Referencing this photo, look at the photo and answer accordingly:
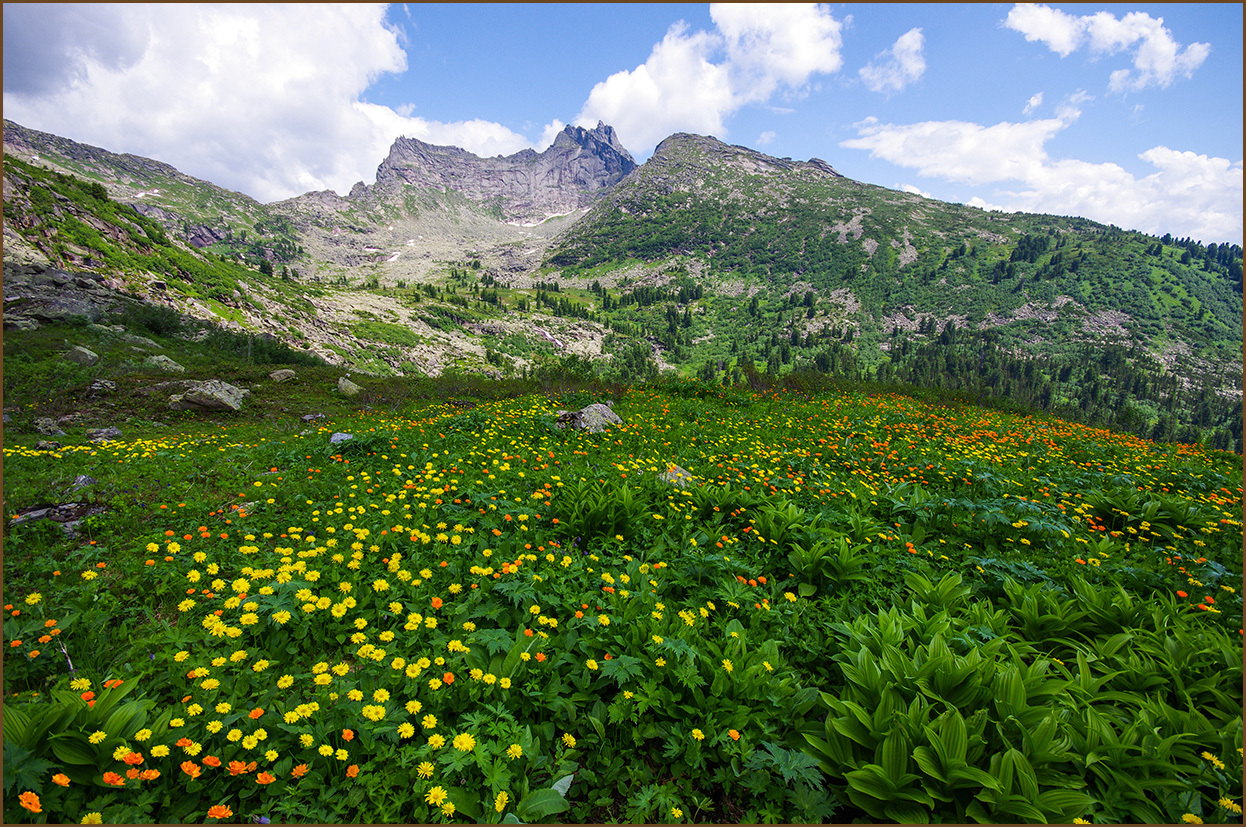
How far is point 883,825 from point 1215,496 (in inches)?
382

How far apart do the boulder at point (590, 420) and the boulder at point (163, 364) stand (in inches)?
646

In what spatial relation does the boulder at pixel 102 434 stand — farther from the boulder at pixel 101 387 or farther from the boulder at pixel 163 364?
the boulder at pixel 163 364

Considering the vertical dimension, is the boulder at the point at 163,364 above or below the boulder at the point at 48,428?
above

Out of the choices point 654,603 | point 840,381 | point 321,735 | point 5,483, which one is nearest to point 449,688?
point 321,735

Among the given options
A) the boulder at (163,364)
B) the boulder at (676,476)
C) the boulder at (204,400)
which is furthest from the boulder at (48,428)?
Result: the boulder at (676,476)

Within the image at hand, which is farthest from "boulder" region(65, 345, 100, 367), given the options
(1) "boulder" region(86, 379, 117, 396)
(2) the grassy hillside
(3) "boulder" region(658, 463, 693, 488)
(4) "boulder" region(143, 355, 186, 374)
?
(3) "boulder" region(658, 463, 693, 488)

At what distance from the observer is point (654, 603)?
14.7 feet

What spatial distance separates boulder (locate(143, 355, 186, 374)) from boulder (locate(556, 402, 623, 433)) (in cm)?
1640

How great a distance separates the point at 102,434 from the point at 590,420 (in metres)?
11.0

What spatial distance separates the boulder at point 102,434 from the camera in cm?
1012

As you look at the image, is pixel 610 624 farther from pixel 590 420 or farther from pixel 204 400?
pixel 204 400

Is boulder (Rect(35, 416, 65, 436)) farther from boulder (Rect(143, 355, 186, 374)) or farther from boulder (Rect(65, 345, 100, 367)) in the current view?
boulder (Rect(65, 345, 100, 367))

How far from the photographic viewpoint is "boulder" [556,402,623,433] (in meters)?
11.0

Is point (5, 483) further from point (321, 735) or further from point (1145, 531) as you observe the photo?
point (1145, 531)
